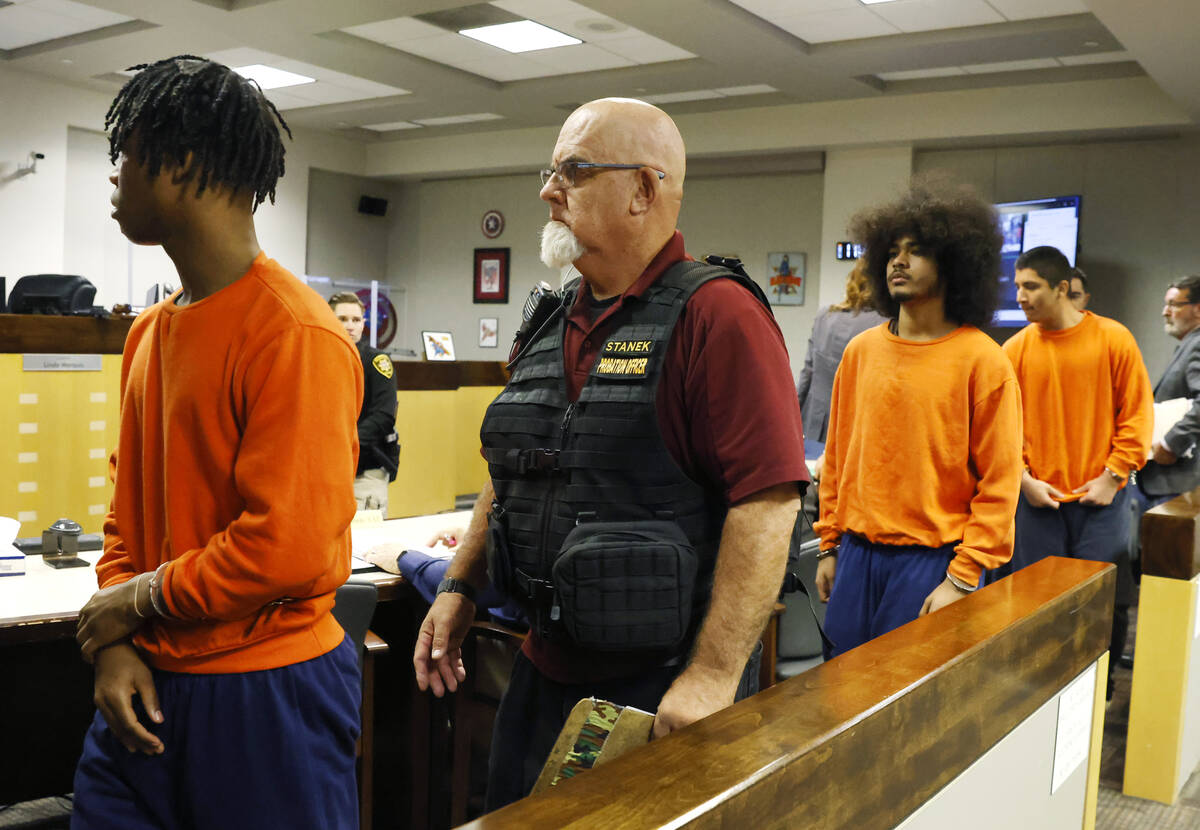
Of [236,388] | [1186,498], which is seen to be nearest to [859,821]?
[236,388]

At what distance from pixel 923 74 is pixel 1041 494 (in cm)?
517

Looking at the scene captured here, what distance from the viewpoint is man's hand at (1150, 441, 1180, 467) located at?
4.20m

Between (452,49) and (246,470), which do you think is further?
(452,49)

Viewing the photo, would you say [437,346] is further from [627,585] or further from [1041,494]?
[627,585]

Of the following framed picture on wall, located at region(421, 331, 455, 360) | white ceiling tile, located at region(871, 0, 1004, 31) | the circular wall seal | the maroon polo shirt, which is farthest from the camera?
the circular wall seal

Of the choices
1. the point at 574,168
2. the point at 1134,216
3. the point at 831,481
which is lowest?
the point at 831,481

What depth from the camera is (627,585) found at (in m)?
1.32

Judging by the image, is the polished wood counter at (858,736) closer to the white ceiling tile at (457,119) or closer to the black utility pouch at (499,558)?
the black utility pouch at (499,558)

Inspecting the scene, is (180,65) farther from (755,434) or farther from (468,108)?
(468,108)

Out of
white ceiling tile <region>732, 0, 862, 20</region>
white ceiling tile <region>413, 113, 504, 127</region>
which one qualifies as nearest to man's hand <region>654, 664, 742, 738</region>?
white ceiling tile <region>732, 0, 862, 20</region>

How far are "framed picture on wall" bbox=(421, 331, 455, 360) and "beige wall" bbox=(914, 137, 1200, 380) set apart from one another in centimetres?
503

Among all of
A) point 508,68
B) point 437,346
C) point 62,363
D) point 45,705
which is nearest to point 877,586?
point 45,705

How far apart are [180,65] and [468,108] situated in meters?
8.50

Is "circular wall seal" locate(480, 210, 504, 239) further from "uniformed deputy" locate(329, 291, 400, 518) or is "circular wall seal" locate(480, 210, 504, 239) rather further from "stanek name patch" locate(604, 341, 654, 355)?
"stanek name patch" locate(604, 341, 654, 355)
